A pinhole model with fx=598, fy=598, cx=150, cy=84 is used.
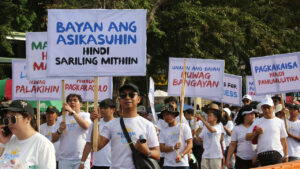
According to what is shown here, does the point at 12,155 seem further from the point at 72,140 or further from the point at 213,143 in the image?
the point at 213,143

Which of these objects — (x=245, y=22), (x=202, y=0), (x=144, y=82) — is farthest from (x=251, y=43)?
(x=144, y=82)

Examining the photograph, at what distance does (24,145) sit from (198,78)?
26.2 feet

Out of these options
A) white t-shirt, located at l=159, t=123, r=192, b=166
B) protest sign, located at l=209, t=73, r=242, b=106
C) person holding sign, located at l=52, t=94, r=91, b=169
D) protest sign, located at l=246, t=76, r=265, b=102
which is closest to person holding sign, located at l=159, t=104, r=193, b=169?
white t-shirt, located at l=159, t=123, r=192, b=166

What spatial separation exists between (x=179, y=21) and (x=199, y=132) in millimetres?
10847

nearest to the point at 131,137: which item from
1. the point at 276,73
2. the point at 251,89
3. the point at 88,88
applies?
the point at 88,88

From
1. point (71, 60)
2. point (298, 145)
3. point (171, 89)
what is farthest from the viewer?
point (171, 89)

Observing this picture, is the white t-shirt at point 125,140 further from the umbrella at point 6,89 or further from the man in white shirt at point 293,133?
the umbrella at point 6,89

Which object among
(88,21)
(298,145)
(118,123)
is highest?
(88,21)

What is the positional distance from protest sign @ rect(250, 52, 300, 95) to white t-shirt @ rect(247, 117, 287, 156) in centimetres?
262

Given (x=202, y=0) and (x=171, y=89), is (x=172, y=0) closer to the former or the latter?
(x=202, y=0)

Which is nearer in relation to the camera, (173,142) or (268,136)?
(268,136)

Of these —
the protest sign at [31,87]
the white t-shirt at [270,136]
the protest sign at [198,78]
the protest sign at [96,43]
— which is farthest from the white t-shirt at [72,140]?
the protest sign at [198,78]

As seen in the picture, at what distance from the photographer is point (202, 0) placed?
2466cm

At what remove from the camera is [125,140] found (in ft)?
19.9
